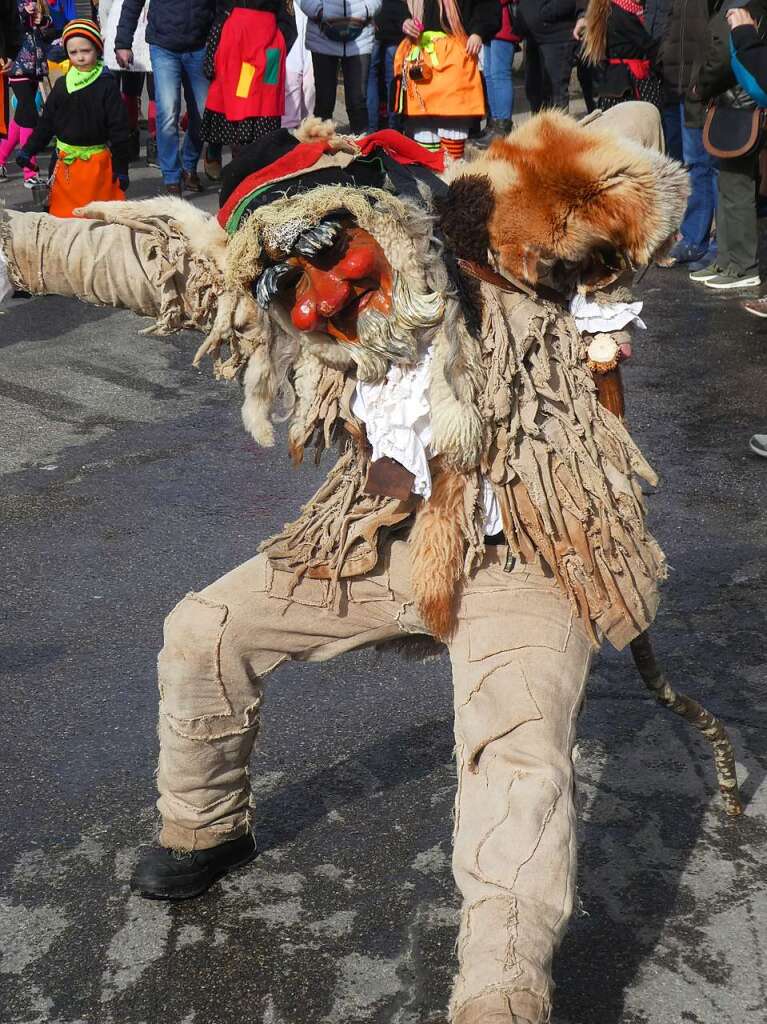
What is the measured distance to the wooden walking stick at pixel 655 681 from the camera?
2.59m

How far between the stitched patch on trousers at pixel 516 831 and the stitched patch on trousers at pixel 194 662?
2.36 ft

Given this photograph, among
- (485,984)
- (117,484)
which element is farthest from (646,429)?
(485,984)

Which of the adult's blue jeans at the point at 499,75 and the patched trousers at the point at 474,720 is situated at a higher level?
the adult's blue jeans at the point at 499,75

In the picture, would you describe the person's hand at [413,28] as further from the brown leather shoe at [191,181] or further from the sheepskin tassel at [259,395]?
the sheepskin tassel at [259,395]

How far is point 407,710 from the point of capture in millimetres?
3795

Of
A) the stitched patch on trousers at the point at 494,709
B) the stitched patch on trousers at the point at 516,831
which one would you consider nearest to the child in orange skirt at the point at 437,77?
the stitched patch on trousers at the point at 494,709

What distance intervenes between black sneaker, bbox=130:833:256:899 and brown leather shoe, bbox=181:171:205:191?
9123mm

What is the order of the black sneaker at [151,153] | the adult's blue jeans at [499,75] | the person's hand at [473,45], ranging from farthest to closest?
the black sneaker at [151,153] < the adult's blue jeans at [499,75] < the person's hand at [473,45]

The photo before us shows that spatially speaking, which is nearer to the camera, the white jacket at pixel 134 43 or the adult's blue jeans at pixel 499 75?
the white jacket at pixel 134 43

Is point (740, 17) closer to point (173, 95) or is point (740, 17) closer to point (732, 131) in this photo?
point (732, 131)

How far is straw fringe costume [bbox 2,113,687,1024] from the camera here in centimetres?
236

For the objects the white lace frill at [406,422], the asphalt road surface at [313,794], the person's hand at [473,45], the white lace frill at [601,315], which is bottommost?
the asphalt road surface at [313,794]

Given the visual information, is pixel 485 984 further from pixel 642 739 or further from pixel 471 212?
pixel 642 739

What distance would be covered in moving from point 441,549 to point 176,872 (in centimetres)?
98
